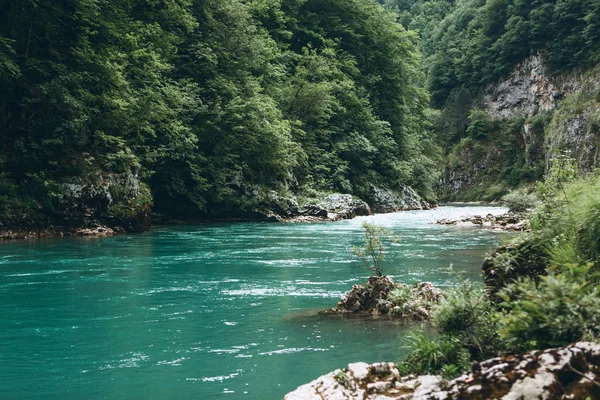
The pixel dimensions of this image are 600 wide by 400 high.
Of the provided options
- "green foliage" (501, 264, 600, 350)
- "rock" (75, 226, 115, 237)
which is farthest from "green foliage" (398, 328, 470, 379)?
"rock" (75, 226, 115, 237)

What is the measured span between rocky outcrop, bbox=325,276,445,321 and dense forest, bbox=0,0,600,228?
58.0ft

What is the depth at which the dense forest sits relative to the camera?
23609mm

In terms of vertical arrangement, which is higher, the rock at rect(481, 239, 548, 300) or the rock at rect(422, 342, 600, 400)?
the rock at rect(481, 239, 548, 300)

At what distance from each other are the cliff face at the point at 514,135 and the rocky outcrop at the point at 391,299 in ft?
206

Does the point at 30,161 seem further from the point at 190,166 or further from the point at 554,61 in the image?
the point at 554,61

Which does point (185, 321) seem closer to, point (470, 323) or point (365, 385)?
point (365, 385)

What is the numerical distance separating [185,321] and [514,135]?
267 ft

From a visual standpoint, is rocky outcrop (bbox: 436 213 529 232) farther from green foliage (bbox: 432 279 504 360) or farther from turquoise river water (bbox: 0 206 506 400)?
green foliage (bbox: 432 279 504 360)

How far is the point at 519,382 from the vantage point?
404 cm

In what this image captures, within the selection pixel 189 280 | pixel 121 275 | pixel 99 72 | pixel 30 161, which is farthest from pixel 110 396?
pixel 99 72

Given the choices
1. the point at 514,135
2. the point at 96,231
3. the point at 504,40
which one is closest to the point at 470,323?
the point at 96,231

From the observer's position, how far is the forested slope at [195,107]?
77.4 feet

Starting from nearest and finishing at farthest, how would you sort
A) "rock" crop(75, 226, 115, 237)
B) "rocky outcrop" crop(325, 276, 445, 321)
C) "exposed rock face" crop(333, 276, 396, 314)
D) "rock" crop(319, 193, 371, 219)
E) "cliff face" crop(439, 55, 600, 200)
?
1. "rocky outcrop" crop(325, 276, 445, 321)
2. "exposed rock face" crop(333, 276, 396, 314)
3. "rock" crop(75, 226, 115, 237)
4. "rock" crop(319, 193, 371, 219)
5. "cliff face" crop(439, 55, 600, 200)

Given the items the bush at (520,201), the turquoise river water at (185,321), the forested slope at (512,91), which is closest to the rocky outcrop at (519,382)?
the turquoise river water at (185,321)
